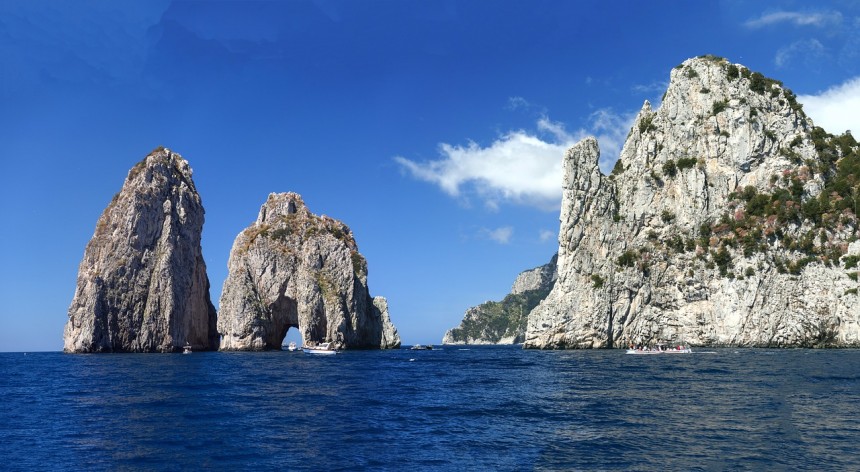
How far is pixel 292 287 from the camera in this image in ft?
461

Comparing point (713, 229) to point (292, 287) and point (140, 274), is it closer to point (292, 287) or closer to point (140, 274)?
point (292, 287)

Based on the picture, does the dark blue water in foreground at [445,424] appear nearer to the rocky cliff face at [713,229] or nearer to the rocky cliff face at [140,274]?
the rocky cliff face at [713,229]

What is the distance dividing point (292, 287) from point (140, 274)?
34.2 meters

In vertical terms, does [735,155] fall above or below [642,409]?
above

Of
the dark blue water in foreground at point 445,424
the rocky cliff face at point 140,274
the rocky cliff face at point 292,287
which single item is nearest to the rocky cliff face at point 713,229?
the rocky cliff face at point 292,287

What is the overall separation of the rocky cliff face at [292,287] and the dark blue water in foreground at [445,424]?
83.4 meters

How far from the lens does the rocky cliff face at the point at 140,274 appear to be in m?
129

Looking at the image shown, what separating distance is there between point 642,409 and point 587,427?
6.82 metres

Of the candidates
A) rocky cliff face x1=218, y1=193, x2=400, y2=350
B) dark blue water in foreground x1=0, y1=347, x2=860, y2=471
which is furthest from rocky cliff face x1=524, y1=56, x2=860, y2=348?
→ dark blue water in foreground x1=0, y1=347, x2=860, y2=471

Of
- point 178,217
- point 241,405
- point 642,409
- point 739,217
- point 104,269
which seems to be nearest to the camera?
point 642,409

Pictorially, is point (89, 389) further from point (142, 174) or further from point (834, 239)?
point (834, 239)

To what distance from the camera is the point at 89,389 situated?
1916 inches

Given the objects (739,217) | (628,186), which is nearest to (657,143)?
(628,186)

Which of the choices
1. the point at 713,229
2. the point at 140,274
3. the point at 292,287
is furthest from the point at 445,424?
the point at 140,274
